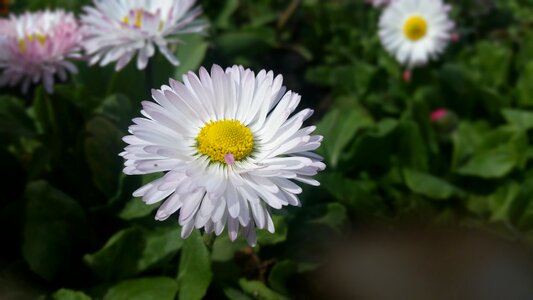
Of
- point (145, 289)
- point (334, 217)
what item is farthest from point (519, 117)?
point (145, 289)

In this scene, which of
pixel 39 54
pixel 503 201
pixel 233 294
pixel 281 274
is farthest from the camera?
pixel 503 201

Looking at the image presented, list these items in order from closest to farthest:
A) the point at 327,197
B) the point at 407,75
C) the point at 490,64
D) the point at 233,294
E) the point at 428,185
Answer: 1. the point at 233,294
2. the point at 327,197
3. the point at 428,185
4. the point at 407,75
5. the point at 490,64

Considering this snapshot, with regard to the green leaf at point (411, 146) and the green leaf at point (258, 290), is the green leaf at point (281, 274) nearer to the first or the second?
the green leaf at point (258, 290)

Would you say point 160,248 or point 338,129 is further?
point 338,129

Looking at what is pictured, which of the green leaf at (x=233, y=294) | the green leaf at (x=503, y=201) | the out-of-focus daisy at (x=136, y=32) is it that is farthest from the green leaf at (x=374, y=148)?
the green leaf at (x=233, y=294)

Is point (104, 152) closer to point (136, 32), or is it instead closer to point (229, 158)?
point (136, 32)

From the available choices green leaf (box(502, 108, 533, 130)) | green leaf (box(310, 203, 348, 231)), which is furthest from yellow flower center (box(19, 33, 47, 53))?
green leaf (box(502, 108, 533, 130))
